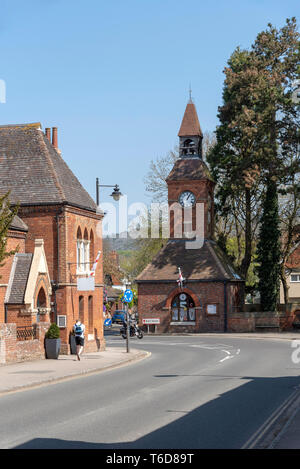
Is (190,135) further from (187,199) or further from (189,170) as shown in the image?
(187,199)

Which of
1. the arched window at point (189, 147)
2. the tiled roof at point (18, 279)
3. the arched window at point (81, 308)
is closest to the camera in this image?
the tiled roof at point (18, 279)

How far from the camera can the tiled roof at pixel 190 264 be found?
5984 centimetres

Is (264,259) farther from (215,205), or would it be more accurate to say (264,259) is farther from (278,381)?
(278,381)

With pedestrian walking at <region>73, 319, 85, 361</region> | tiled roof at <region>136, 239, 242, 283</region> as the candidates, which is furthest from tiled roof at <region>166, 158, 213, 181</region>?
pedestrian walking at <region>73, 319, 85, 361</region>

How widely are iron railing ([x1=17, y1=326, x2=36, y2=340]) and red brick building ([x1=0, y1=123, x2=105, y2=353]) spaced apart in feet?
1.70

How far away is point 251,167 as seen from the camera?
58094mm

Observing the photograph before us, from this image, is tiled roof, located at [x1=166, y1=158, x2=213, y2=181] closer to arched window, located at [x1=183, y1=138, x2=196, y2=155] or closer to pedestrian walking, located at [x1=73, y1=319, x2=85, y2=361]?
arched window, located at [x1=183, y1=138, x2=196, y2=155]

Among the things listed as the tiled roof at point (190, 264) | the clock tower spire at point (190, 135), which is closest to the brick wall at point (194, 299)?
the tiled roof at point (190, 264)

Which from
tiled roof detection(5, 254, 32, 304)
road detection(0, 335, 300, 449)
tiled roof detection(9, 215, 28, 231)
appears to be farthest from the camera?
tiled roof detection(9, 215, 28, 231)

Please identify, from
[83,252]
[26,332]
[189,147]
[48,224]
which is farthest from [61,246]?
[189,147]

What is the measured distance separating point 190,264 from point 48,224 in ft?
91.3

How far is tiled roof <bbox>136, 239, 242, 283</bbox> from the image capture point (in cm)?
5984

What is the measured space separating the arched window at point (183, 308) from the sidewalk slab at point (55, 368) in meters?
24.8

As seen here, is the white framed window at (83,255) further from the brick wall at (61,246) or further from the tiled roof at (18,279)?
the tiled roof at (18,279)
